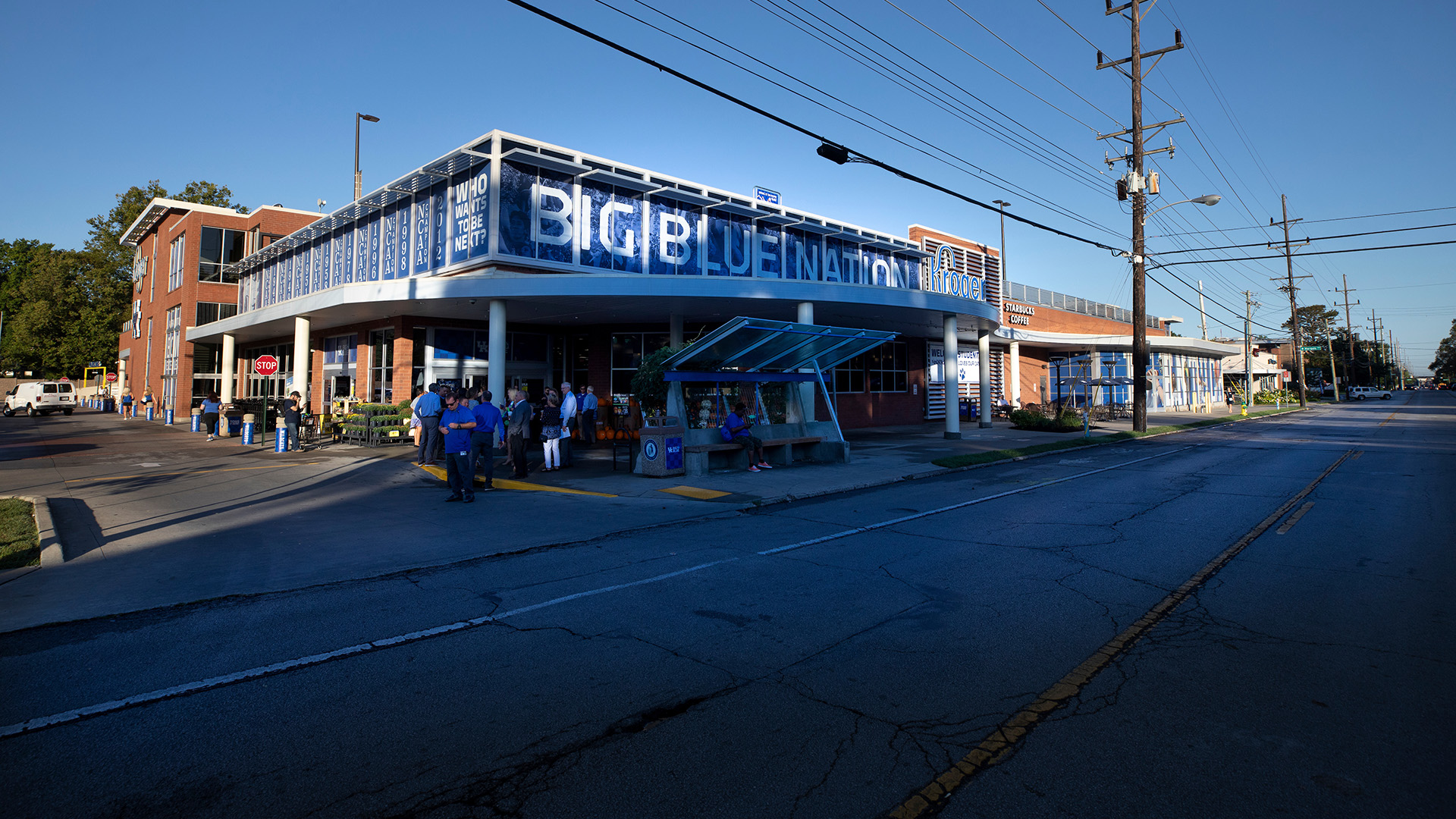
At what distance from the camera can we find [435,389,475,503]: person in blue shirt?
1148 cm

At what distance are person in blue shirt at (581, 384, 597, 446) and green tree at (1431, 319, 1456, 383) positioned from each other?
18611 cm

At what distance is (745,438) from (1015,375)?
93.6 feet

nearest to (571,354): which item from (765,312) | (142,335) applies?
(765,312)

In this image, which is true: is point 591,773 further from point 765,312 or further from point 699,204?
point 699,204

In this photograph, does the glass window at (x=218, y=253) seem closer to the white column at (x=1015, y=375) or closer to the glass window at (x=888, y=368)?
the glass window at (x=888, y=368)

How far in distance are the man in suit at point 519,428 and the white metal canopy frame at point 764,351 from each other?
9.66 ft

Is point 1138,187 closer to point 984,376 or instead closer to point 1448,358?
point 984,376

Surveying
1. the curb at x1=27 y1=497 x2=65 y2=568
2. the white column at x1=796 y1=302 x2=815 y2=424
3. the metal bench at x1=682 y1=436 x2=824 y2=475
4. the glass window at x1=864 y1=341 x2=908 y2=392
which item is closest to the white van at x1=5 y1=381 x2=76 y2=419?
the curb at x1=27 y1=497 x2=65 y2=568

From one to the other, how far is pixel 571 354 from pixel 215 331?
17.8 metres

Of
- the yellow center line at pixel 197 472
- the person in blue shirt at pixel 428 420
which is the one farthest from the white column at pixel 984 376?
the yellow center line at pixel 197 472

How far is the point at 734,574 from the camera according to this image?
6.84 metres

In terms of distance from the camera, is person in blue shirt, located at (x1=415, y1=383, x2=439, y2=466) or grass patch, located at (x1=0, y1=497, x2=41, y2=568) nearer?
grass patch, located at (x1=0, y1=497, x2=41, y2=568)

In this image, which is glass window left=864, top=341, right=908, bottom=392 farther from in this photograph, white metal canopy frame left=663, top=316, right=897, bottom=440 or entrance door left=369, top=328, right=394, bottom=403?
entrance door left=369, top=328, right=394, bottom=403

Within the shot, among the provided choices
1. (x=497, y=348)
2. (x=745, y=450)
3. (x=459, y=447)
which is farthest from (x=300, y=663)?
(x=497, y=348)
